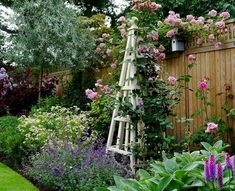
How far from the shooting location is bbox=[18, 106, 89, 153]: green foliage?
18.9 ft

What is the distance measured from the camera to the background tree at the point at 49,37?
8.27 metres

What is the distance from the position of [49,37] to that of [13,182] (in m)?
4.18

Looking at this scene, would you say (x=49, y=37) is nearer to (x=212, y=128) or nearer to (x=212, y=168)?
(x=212, y=128)

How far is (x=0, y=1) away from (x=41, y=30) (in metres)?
8.05

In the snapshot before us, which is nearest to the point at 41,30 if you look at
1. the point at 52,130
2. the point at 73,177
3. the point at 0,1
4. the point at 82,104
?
the point at 82,104

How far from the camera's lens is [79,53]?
8.38 metres

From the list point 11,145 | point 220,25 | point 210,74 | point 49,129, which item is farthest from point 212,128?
point 11,145

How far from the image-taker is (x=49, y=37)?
8297 millimetres

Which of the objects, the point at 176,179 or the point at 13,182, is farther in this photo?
the point at 13,182

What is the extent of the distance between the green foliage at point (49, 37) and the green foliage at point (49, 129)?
6.76 feet

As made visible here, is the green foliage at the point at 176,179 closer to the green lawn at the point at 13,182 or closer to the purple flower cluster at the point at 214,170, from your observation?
the purple flower cluster at the point at 214,170

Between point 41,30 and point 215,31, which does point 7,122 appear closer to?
point 41,30

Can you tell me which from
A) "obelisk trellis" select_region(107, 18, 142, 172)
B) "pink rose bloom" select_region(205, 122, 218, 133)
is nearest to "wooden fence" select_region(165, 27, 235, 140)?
"pink rose bloom" select_region(205, 122, 218, 133)

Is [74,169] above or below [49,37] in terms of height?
below
